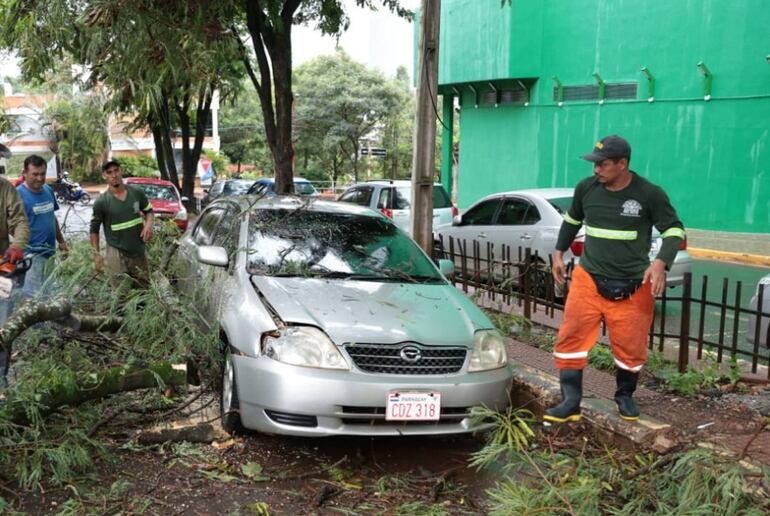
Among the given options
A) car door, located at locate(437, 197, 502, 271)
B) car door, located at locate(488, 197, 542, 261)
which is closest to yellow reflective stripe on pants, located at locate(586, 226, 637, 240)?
car door, located at locate(488, 197, 542, 261)

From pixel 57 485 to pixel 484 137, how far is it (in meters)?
20.7

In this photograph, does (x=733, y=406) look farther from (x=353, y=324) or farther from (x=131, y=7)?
(x=131, y=7)

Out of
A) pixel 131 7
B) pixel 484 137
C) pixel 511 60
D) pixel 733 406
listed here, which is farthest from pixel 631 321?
pixel 484 137

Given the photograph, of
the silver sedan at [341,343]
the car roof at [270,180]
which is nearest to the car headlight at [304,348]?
the silver sedan at [341,343]

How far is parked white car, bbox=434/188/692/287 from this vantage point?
28.7ft

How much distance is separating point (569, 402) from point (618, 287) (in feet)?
2.50

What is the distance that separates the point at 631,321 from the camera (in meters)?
4.26

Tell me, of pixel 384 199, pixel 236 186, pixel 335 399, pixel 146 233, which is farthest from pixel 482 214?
pixel 236 186

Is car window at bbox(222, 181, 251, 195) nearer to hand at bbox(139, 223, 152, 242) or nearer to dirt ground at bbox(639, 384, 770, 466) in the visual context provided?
hand at bbox(139, 223, 152, 242)

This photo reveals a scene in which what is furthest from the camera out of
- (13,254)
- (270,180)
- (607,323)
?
(270,180)

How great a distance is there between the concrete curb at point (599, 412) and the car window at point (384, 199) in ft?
23.7

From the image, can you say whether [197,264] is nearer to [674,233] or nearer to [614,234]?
[614,234]

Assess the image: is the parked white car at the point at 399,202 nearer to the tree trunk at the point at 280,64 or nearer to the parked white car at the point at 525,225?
the parked white car at the point at 525,225

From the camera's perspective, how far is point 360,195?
1338 cm
